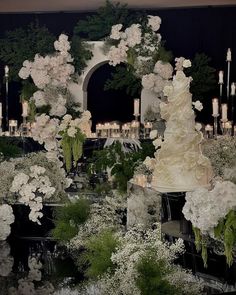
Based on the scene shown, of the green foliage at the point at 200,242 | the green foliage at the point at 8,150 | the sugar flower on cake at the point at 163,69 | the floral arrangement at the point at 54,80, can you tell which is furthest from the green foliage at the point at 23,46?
the green foliage at the point at 200,242

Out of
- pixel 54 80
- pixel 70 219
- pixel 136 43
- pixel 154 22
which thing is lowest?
pixel 70 219

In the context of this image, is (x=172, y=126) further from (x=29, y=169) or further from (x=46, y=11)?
(x=46, y=11)

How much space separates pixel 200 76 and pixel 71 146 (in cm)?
327

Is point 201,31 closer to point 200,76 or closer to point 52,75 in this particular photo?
point 200,76

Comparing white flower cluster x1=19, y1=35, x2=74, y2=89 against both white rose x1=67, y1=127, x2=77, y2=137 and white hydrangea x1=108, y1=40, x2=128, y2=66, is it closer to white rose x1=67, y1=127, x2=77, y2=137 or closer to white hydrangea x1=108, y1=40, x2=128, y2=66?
white hydrangea x1=108, y1=40, x2=128, y2=66

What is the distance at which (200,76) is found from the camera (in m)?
11.5

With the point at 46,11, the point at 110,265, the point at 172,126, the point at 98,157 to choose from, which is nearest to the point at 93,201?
the point at 98,157

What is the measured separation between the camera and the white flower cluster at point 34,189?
7.11 metres

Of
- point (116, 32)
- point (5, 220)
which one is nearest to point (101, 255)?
point (5, 220)

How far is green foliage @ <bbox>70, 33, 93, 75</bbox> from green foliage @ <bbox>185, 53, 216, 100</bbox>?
1.64m

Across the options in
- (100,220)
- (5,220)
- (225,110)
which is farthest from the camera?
(225,110)

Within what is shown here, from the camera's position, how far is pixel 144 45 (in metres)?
11.2

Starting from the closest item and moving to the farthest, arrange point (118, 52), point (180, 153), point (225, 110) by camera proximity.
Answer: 1. point (180, 153)
2. point (225, 110)
3. point (118, 52)

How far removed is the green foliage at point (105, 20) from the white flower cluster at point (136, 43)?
28 centimetres
